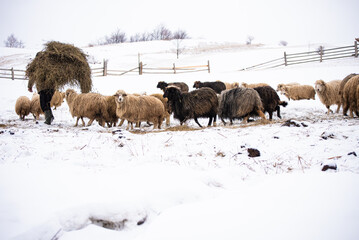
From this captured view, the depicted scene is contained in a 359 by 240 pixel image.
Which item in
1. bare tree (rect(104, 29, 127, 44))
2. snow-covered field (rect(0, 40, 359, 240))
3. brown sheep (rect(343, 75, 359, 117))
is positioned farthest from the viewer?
bare tree (rect(104, 29, 127, 44))

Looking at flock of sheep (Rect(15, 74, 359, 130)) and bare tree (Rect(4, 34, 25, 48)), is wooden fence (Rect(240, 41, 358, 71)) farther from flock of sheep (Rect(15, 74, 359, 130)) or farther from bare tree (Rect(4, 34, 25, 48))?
bare tree (Rect(4, 34, 25, 48))

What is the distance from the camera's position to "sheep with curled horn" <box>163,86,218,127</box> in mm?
8227

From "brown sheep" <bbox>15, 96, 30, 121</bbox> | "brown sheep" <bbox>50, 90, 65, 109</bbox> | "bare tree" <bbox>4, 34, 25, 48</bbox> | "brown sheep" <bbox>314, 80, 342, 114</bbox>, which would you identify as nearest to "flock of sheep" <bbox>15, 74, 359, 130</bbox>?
"brown sheep" <bbox>314, 80, 342, 114</bbox>

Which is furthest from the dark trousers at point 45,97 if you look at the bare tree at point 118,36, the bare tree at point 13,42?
the bare tree at point 13,42

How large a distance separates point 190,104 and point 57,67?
4.38 metres

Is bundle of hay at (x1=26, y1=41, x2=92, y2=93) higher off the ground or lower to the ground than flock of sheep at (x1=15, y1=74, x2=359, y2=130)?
higher

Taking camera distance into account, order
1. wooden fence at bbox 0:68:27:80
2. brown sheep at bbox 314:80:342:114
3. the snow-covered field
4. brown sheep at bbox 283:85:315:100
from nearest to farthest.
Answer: the snow-covered field, brown sheep at bbox 314:80:342:114, brown sheep at bbox 283:85:315:100, wooden fence at bbox 0:68:27:80

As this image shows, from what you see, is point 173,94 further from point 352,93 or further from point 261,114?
point 352,93

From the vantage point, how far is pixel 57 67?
293 inches

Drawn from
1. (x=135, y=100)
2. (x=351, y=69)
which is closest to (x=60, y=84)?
(x=135, y=100)

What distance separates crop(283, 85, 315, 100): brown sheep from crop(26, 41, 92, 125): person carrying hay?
39.1 feet

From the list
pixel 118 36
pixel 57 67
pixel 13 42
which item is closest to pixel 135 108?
pixel 57 67

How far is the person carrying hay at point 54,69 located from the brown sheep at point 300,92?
11.9 m

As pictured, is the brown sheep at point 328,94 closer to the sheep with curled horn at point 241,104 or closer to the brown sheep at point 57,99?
the sheep with curled horn at point 241,104
